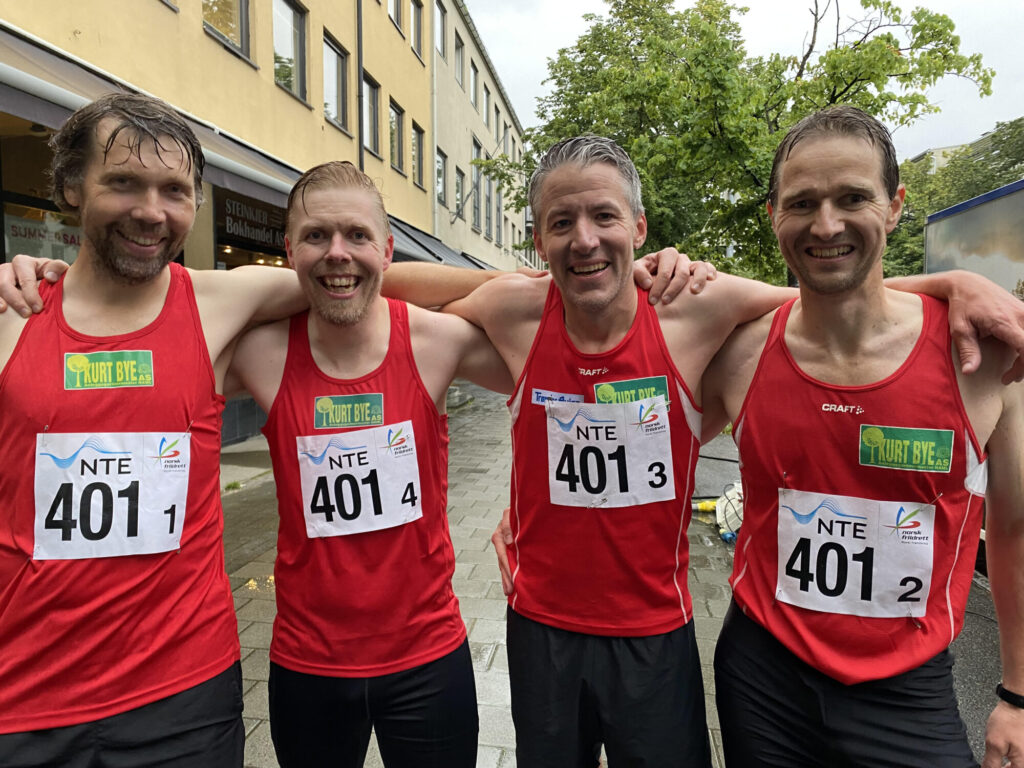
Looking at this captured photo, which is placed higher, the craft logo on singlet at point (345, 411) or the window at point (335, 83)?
the window at point (335, 83)

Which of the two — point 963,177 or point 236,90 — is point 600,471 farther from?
point 963,177

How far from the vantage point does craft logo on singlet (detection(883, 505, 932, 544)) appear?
171 centimetres

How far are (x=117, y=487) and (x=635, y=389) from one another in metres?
1.51

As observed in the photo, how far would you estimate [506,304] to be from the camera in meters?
2.30

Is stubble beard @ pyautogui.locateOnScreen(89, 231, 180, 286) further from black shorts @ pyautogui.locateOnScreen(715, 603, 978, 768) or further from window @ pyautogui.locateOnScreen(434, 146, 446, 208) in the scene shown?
window @ pyautogui.locateOnScreen(434, 146, 446, 208)

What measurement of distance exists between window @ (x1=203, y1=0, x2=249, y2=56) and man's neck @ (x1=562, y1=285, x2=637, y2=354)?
8.74m

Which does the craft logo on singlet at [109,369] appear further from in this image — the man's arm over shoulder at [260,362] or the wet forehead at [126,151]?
the wet forehead at [126,151]

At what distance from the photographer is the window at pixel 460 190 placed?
22.5 meters

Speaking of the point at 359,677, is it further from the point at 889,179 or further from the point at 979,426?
the point at 889,179

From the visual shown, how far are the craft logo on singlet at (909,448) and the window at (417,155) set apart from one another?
700 inches

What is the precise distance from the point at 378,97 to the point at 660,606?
1576 centimetres

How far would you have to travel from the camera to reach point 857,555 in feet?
5.72

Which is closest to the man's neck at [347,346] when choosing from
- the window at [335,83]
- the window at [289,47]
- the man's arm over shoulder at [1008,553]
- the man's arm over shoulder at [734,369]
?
the man's arm over shoulder at [734,369]

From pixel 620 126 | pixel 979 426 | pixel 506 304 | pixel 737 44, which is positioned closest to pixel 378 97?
pixel 620 126
